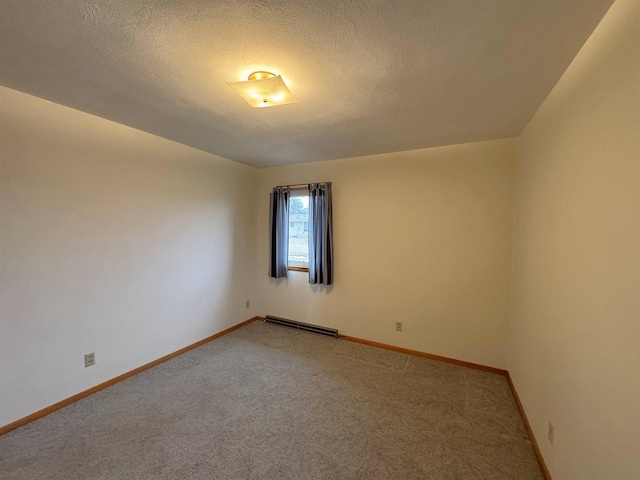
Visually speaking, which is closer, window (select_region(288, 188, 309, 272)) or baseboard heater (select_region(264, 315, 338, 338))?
baseboard heater (select_region(264, 315, 338, 338))

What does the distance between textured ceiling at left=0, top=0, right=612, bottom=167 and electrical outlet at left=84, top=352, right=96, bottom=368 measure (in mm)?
2069

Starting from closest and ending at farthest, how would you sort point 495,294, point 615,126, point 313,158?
point 615,126 < point 495,294 < point 313,158

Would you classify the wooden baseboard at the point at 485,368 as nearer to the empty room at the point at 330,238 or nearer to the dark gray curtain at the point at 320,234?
the empty room at the point at 330,238

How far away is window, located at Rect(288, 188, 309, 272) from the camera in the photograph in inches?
151

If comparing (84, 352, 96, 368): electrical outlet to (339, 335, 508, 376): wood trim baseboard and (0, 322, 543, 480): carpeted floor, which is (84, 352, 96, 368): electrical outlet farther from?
(339, 335, 508, 376): wood trim baseboard

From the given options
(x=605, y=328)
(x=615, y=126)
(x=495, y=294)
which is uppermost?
(x=615, y=126)

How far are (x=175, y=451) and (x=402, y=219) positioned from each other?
2893 millimetres

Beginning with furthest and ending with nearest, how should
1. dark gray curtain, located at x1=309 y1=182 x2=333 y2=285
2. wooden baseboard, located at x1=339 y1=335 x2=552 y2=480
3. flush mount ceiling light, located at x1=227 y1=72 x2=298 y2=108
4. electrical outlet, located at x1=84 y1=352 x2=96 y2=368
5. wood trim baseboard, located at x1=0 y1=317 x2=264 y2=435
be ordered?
1. dark gray curtain, located at x1=309 y1=182 x2=333 y2=285
2. electrical outlet, located at x1=84 y1=352 x2=96 y2=368
3. wood trim baseboard, located at x1=0 y1=317 x2=264 y2=435
4. wooden baseboard, located at x1=339 y1=335 x2=552 y2=480
5. flush mount ceiling light, located at x1=227 y1=72 x2=298 y2=108

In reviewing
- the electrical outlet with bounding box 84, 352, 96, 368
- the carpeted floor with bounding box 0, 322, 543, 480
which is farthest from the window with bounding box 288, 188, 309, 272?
the electrical outlet with bounding box 84, 352, 96, 368

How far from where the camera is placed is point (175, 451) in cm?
170

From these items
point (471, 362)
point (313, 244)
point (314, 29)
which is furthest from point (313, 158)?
point (471, 362)

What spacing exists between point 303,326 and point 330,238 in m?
1.35

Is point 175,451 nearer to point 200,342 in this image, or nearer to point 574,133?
point 200,342

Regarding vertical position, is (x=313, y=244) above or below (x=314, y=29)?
below
